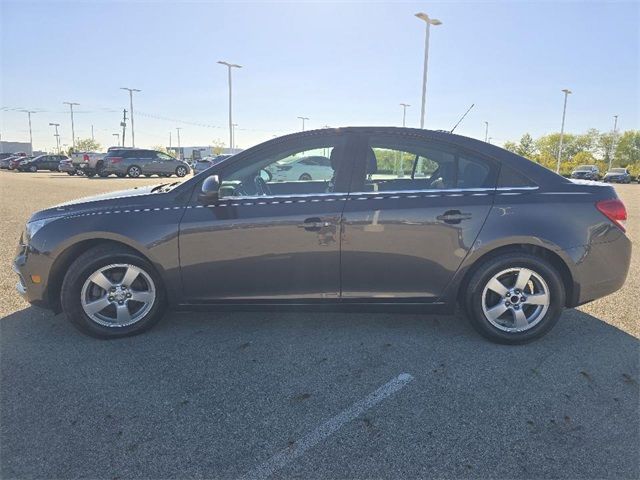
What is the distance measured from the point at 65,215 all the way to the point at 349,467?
277 cm

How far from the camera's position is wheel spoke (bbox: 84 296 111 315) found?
3.30m

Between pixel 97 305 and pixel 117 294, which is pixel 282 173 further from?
pixel 97 305

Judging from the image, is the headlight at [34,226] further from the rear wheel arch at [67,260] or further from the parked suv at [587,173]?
the parked suv at [587,173]

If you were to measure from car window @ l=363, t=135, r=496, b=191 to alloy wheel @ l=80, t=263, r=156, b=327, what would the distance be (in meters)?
1.89

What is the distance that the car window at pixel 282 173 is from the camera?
3.31 meters

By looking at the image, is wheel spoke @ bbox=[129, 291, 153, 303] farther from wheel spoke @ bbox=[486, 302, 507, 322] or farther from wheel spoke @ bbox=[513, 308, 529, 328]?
wheel spoke @ bbox=[513, 308, 529, 328]

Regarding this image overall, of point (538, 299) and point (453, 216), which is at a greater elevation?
point (453, 216)

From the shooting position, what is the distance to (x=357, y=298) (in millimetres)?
3295

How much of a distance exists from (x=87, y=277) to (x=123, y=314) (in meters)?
0.39

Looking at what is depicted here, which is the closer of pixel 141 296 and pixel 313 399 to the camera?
pixel 313 399

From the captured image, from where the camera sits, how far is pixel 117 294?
131 inches

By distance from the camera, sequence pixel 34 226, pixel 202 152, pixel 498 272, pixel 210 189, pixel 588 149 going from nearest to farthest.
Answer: pixel 210 189 < pixel 498 272 < pixel 34 226 < pixel 202 152 < pixel 588 149

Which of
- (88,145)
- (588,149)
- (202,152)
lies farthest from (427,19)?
(88,145)

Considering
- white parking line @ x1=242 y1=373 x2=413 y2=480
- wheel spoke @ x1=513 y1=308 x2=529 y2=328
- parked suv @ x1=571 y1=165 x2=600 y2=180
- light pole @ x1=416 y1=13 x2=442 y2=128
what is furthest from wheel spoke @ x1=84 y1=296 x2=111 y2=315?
parked suv @ x1=571 y1=165 x2=600 y2=180
